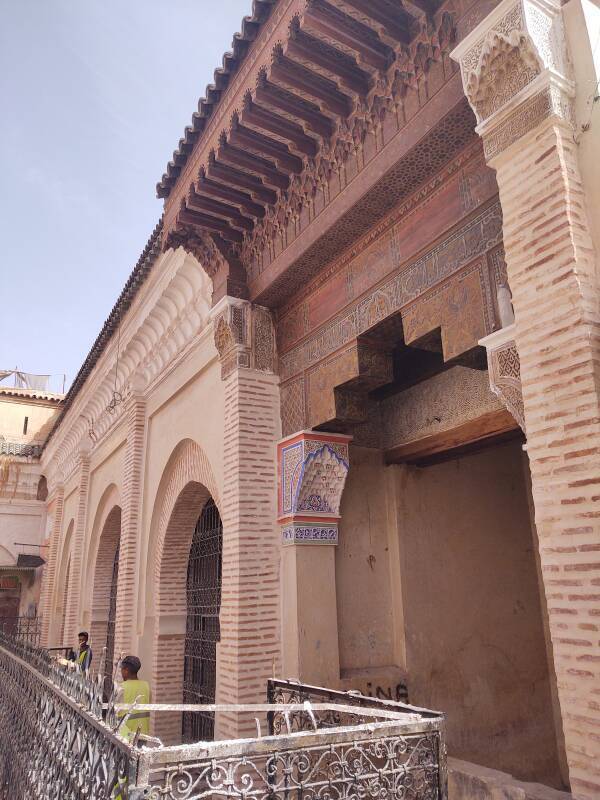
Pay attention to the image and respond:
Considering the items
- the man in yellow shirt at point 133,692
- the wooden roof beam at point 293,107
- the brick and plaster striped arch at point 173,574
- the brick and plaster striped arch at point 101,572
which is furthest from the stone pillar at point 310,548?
the brick and plaster striped arch at point 101,572

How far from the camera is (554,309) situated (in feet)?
9.04

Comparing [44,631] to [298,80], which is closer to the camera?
[298,80]

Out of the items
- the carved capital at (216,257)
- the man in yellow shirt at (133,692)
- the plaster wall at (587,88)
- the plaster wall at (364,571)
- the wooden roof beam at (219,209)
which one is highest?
the wooden roof beam at (219,209)

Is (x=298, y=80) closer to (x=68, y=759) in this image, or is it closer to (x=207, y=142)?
(x=207, y=142)

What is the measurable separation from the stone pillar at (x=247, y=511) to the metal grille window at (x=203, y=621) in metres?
1.76

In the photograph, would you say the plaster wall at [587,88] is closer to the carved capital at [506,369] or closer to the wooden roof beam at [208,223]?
the carved capital at [506,369]

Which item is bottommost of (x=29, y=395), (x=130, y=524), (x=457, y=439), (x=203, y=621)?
(x=203, y=621)

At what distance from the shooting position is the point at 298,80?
4246mm

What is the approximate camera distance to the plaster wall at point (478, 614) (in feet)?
19.0

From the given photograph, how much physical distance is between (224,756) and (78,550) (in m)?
11.1

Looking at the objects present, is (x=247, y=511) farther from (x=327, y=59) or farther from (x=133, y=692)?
(x=327, y=59)

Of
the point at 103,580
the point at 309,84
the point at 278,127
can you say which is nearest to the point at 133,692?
the point at 278,127

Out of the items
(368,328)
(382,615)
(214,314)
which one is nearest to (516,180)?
(368,328)

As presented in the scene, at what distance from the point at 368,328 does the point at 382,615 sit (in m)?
2.53
